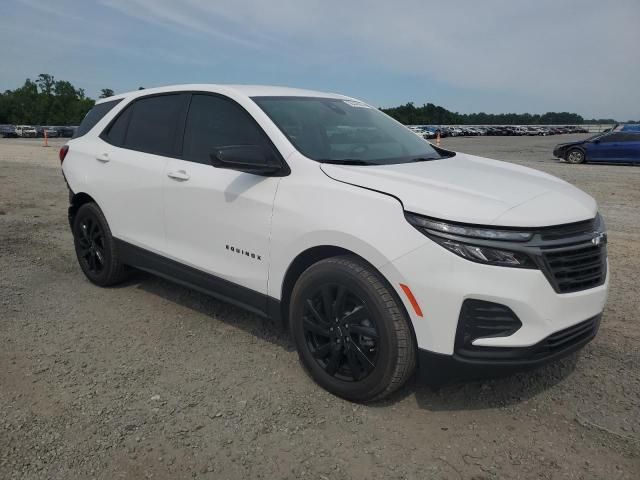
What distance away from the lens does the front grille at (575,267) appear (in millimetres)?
2506

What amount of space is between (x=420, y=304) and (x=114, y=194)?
293 centimetres

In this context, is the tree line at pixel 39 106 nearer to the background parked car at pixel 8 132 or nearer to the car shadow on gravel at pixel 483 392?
the background parked car at pixel 8 132

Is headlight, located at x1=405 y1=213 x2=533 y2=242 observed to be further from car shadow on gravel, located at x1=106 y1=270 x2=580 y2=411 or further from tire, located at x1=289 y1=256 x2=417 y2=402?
car shadow on gravel, located at x1=106 y1=270 x2=580 y2=411

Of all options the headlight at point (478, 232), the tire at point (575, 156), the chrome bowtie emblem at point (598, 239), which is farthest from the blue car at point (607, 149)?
the headlight at point (478, 232)

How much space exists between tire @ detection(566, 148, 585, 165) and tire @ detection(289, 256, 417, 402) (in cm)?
1909

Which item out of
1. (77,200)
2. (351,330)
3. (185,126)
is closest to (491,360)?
(351,330)

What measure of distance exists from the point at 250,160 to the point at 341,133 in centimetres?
79

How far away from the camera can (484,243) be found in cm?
245

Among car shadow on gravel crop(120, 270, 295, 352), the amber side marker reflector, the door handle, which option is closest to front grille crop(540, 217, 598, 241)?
the amber side marker reflector

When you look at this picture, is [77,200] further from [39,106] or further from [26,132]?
[39,106]

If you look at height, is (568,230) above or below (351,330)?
above

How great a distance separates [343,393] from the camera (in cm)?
294

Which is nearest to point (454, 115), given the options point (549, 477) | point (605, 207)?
point (605, 207)

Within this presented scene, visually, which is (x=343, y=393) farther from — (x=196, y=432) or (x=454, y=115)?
(x=454, y=115)
